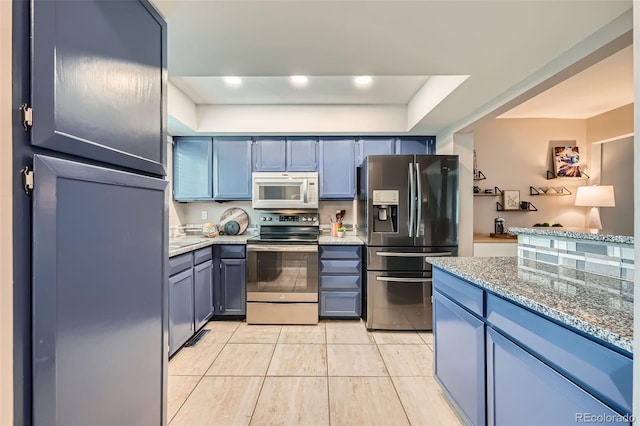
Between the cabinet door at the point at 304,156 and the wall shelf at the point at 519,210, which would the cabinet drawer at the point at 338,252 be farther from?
the wall shelf at the point at 519,210

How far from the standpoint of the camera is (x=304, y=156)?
3.44m

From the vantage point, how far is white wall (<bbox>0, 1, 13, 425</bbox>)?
1.96ft

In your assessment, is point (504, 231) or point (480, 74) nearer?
point (480, 74)

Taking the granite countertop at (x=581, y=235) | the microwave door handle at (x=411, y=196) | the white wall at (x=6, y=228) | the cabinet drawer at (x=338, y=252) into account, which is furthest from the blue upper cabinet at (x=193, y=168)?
the granite countertop at (x=581, y=235)

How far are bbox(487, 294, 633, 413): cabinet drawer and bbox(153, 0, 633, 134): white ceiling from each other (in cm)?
142

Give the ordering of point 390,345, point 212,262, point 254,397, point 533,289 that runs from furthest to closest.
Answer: point 212,262, point 390,345, point 254,397, point 533,289

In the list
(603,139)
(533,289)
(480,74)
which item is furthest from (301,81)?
(603,139)

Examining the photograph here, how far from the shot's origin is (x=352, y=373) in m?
2.12

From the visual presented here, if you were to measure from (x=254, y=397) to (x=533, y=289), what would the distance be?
1762 mm

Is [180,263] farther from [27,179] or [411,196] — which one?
[411,196]

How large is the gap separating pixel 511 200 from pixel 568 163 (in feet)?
3.04

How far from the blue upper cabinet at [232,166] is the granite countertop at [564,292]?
2.50 m

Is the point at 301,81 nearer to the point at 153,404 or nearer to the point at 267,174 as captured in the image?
the point at 267,174

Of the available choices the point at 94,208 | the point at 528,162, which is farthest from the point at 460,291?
the point at 528,162
